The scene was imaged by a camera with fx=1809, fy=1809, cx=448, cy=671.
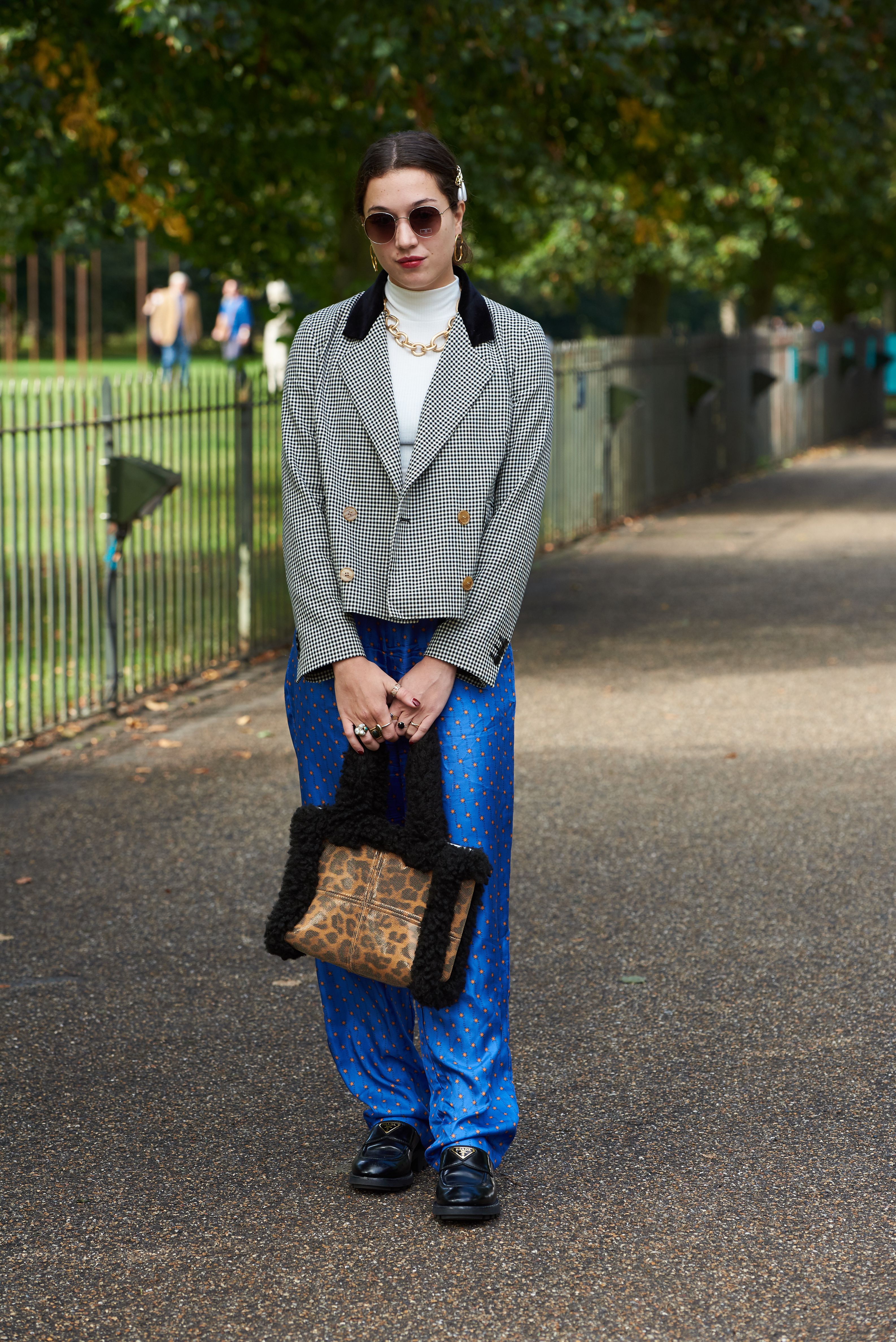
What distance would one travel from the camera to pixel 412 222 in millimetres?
3256

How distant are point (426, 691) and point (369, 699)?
105 mm

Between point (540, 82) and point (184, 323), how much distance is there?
16.5 metres

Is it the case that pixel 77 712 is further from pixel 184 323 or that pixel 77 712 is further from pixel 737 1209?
pixel 184 323

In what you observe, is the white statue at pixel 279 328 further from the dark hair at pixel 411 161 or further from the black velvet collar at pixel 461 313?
the dark hair at pixel 411 161

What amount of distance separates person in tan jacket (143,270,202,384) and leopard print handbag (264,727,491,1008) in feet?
75.1

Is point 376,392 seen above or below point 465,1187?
above

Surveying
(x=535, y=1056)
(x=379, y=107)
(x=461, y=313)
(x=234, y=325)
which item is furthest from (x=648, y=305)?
(x=461, y=313)

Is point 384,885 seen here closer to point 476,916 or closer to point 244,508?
point 476,916

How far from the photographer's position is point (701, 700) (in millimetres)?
8641

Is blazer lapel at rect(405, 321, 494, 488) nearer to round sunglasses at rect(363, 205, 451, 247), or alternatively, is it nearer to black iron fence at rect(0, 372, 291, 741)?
round sunglasses at rect(363, 205, 451, 247)

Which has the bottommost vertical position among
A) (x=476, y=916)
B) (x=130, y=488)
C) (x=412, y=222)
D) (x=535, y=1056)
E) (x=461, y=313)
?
(x=535, y=1056)

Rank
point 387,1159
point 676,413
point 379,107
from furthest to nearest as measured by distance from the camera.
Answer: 1. point 676,413
2. point 379,107
3. point 387,1159

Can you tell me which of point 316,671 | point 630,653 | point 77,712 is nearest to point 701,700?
point 630,653

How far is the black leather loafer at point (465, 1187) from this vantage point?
3342 mm
